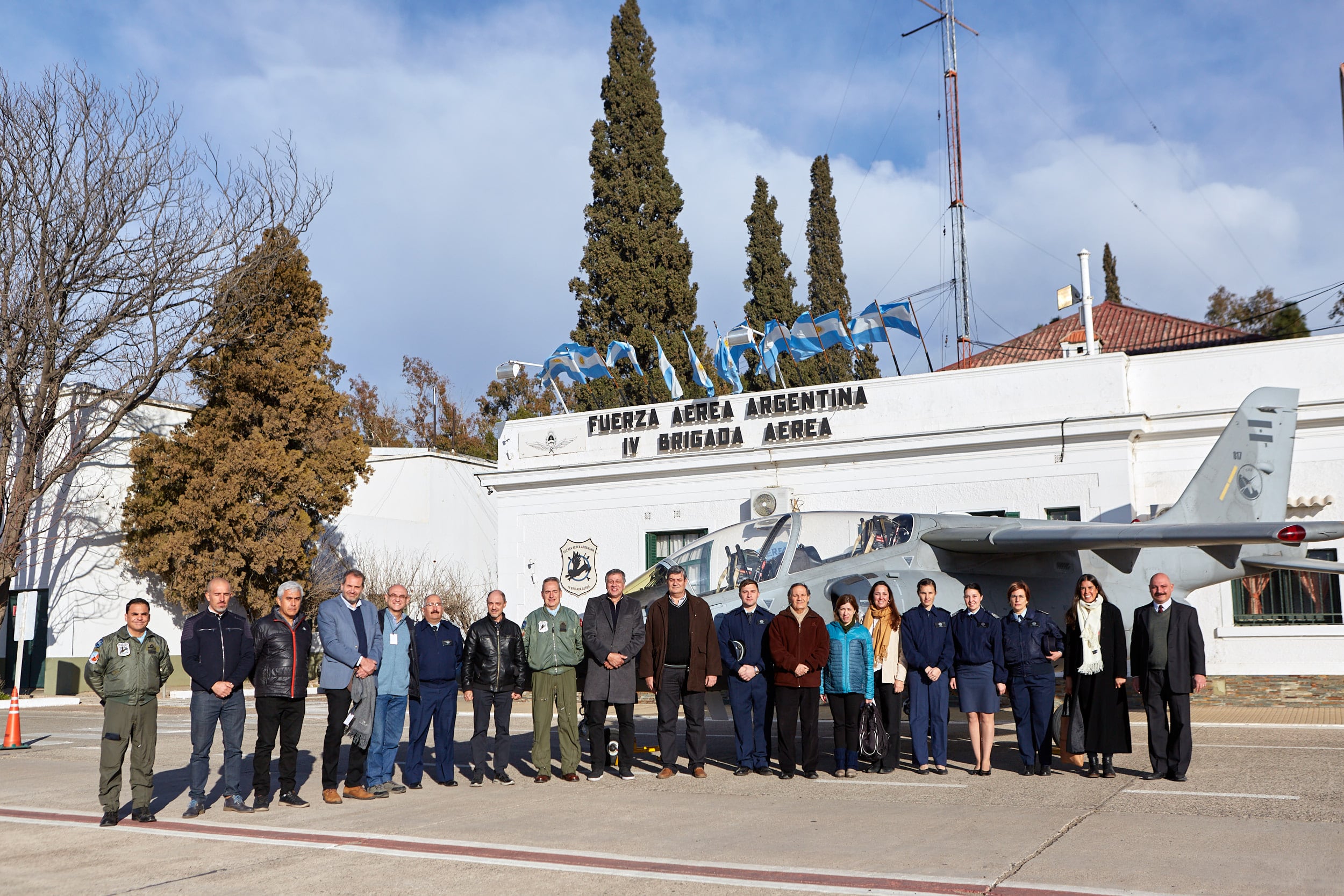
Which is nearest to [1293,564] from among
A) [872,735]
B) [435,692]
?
[872,735]

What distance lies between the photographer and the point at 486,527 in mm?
35969

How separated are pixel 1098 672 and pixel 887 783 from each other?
235cm

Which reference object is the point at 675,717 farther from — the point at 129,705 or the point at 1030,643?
the point at 129,705

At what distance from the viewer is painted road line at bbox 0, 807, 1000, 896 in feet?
20.4

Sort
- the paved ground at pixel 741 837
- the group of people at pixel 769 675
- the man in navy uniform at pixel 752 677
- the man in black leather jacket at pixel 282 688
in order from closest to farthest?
the paved ground at pixel 741 837 < the man in black leather jacket at pixel 282 688 < the group of people at pixel 769 675 < the man in navy uniform at pixel 752 677

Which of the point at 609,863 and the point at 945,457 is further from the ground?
the point at 945,457

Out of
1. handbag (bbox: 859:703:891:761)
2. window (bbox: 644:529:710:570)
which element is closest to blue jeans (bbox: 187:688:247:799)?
handbag (bbox: 859:703:891:761)

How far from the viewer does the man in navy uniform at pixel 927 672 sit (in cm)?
1077

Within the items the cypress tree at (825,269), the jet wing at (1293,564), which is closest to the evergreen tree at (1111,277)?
the cypress tree at (825,269)

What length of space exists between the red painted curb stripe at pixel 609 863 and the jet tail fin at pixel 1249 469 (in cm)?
999

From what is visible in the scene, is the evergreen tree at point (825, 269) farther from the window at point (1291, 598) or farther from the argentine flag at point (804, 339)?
the window at point (1291, 598)

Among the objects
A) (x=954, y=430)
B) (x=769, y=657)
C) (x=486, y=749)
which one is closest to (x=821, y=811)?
(x=769, y=657)

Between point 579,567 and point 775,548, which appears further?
point 579,567

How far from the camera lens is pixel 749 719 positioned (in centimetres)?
1113
